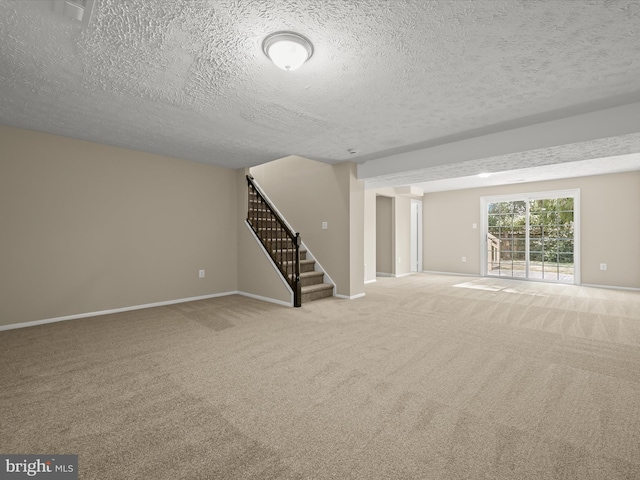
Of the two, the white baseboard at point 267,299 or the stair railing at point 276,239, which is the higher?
the stair railing at point 276,239

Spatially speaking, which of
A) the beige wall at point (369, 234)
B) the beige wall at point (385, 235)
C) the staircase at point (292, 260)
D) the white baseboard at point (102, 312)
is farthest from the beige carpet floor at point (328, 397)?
the beige wall at point (385, 235)

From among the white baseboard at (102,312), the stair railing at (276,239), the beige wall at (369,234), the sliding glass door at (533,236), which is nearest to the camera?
the white baseboard at (102,312)

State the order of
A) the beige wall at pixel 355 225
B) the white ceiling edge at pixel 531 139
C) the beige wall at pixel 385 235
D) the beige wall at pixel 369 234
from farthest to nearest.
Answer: the beige wall at pixel 385 235 → the beige wall at pixel 369 234 → the beige wall at pixel 355 225 → the white ceiling edge at pixel 531 139

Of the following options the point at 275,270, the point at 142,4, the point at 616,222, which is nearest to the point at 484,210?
the point at 616,222

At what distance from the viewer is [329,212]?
17.5 feet

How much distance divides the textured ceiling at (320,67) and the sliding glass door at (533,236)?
4.32m

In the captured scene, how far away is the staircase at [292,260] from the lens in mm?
4559

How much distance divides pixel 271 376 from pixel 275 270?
258 cm

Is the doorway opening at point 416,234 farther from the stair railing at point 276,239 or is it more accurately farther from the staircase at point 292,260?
the stair railing at point 276,239

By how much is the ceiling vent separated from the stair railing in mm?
3250

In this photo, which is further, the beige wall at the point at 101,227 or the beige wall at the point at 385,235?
the beige wall at the point at 385,235

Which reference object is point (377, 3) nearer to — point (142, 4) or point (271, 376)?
point (142, 4)

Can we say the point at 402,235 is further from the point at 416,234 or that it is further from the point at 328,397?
the point at 328,397

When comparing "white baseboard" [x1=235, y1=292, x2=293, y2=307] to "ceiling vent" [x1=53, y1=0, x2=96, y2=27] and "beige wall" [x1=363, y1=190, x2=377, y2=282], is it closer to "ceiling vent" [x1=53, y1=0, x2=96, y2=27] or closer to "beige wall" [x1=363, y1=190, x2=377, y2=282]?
"beige wall" [x1=363, y1=190, x2=377, y2=282]
